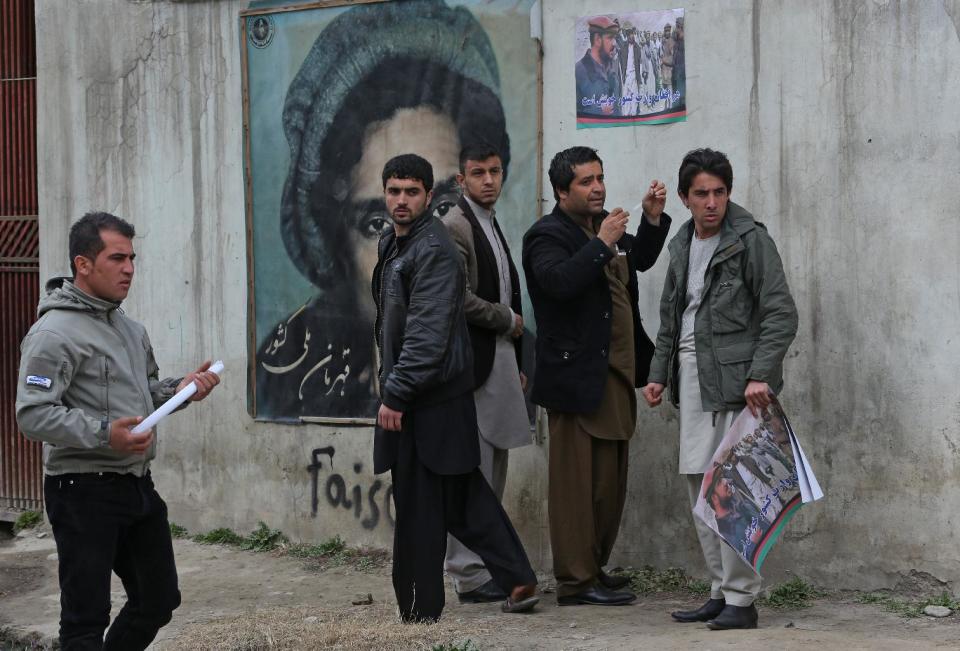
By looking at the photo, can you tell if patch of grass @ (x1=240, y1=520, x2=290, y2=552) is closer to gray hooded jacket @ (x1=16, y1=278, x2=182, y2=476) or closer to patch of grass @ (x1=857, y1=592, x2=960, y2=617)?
gray hooded jacket @ (x1=16, y1=278, x2=182, y2=476)

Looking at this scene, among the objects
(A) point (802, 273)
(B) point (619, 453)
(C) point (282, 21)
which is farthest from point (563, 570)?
(C) point (282, 21)

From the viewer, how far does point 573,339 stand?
5629mm

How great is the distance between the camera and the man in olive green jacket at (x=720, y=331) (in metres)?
5.08

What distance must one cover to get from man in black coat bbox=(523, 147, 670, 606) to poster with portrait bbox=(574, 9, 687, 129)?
22.7 inches

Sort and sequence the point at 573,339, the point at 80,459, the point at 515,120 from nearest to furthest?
the point at 80,459
the point at 573,339
the point at 515,120

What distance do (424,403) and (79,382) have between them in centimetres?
141

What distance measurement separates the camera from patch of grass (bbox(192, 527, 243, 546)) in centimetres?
734

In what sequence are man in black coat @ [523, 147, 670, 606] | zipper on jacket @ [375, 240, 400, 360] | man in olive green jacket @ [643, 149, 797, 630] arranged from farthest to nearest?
man in black coat @ [523, 147, 670, 606] → zipper on jacket @ [375, 240, 400, 360] → man in olive green jacket @ [643, 149, 797, 630]

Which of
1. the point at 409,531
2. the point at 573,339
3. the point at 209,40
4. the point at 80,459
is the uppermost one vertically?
the point at 209,40

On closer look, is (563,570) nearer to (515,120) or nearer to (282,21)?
(515,120)

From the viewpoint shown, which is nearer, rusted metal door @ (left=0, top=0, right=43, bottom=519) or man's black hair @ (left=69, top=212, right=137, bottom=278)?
man's black hair @ (left=69, top=212, right=137, bottom=278)

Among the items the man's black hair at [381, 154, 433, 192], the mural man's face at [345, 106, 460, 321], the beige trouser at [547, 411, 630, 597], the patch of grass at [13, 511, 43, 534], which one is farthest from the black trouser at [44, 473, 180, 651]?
the patch of grass at [13, 511, 43, 534]

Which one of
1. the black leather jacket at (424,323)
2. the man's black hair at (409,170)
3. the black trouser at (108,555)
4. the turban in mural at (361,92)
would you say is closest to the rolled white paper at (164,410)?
the black trouser at (108,555)

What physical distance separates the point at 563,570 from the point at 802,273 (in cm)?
170
